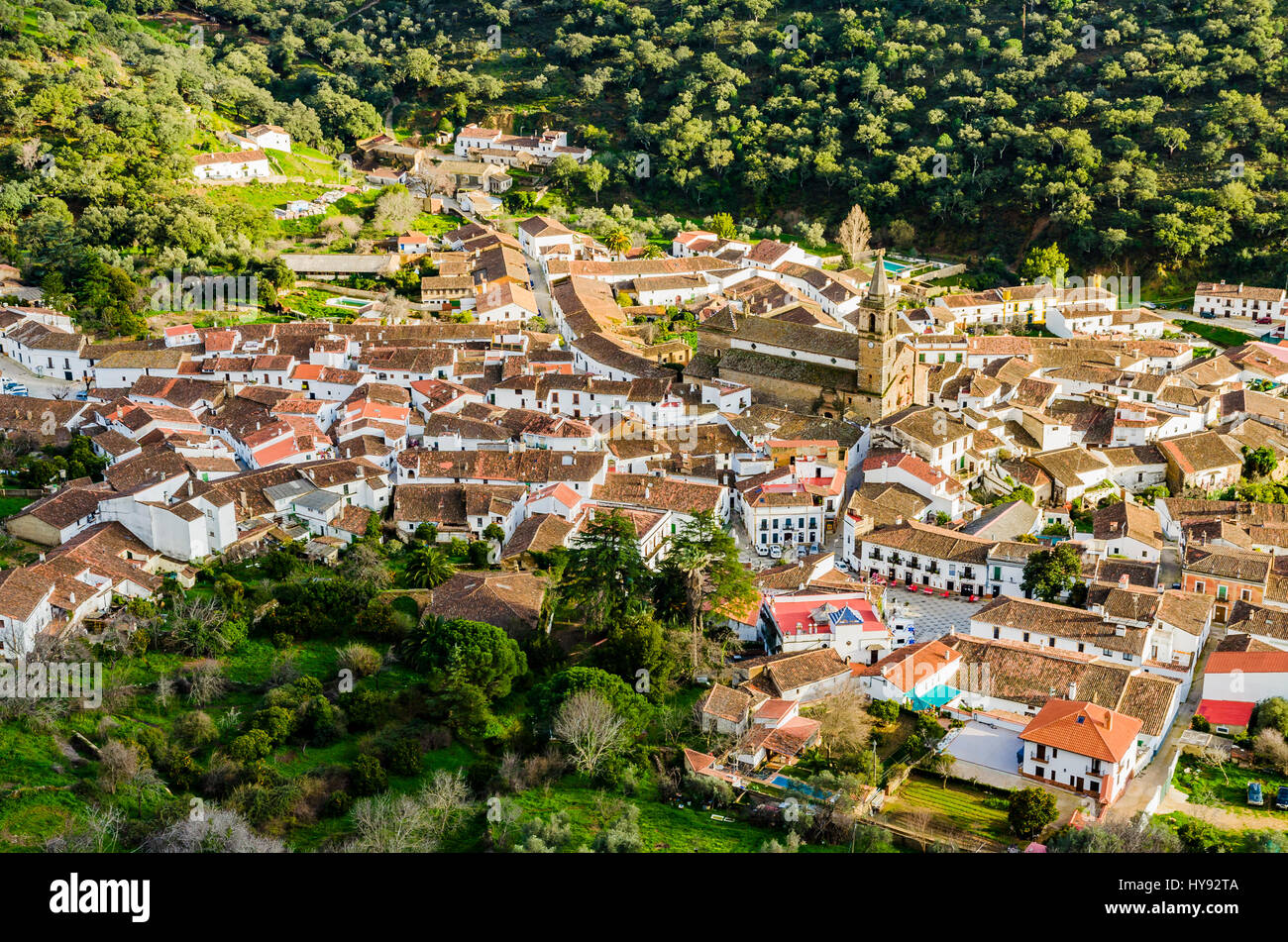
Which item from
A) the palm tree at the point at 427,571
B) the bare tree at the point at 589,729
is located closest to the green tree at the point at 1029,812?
the bare tree at the point at 589,729

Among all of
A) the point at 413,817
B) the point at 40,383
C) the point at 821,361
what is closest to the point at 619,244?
the point at 821,361

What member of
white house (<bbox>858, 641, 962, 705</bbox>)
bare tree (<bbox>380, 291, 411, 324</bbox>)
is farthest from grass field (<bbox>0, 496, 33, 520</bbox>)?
white house (<bbox>858, 641, 962, 705</bbox>)

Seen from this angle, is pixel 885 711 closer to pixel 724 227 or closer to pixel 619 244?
pixel 619 244

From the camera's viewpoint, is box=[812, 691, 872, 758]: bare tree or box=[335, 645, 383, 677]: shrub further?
box=[335, 645, 383, 677]: shrub

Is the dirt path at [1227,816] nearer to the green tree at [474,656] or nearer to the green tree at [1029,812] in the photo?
the green tree at [1029,812]

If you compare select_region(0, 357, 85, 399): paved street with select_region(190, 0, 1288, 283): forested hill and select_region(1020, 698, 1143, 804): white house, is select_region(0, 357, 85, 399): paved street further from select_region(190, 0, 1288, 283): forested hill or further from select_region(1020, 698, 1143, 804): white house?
A: select_region(1020, 698, 1143, 804): white house
